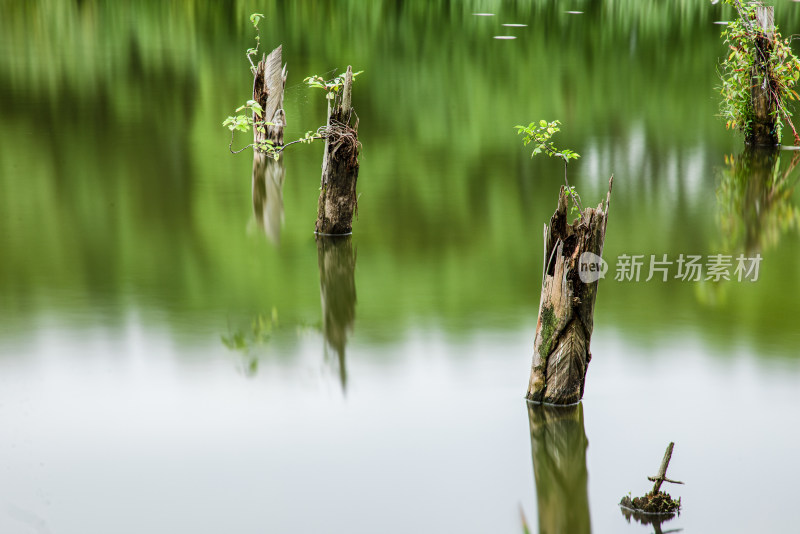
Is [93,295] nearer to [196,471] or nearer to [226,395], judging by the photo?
[226,395]

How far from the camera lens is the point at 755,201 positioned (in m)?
11.0

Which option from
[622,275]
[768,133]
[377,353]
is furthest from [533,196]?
[377,353]

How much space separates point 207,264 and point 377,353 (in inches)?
101

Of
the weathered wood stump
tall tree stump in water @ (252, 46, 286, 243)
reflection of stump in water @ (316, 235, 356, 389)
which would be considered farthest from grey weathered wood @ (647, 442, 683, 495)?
the weathered wood stump

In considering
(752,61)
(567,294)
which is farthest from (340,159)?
(752,61)

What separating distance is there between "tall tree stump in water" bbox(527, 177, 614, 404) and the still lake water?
0.34 m

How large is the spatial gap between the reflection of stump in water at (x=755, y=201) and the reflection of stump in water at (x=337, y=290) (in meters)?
3.50

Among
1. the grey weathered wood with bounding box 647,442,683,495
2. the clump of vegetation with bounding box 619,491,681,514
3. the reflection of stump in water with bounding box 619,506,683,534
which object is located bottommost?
the reflection of stump in water with bounding box 619,506,683,534

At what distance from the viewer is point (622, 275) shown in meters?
8.33

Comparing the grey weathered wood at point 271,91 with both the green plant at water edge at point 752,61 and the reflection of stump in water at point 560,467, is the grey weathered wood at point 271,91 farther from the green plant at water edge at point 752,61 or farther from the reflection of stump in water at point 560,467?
the reflection of stump in water at point 560,467

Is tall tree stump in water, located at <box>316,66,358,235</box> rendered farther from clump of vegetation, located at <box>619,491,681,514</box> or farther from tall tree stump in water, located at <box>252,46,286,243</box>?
clump of vegetation, located at <box>619,491,681,514</box>

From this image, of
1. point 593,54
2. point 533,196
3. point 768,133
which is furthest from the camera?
point 593,54

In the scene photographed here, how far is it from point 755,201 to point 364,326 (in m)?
5.81

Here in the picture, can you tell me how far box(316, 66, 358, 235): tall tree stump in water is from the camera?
8.28 metres
